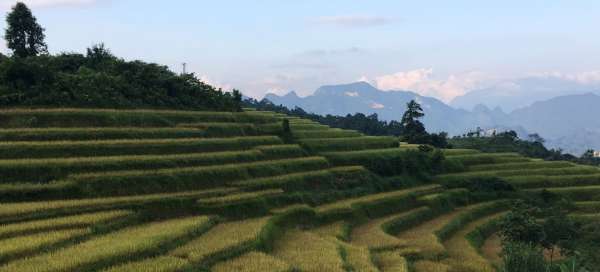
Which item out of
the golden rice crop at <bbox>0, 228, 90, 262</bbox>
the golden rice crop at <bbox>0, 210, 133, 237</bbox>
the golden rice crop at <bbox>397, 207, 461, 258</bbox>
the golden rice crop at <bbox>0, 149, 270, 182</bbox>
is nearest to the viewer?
the golden rice crop at <bbox>0, 228, 90, 262</bbox>

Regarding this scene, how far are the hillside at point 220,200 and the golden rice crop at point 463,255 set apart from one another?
0.34 feet

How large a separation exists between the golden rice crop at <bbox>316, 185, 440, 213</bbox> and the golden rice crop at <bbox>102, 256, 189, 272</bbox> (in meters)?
12.8

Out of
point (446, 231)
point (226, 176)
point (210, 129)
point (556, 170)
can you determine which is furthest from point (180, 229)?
point (556, 170)

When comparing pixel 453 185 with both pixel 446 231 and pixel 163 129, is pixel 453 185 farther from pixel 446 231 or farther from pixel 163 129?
pixel 163 129

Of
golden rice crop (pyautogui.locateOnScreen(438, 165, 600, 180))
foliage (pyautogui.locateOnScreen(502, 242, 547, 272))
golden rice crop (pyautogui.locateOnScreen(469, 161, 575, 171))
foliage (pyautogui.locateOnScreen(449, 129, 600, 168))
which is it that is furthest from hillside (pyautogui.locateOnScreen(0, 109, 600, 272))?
foliage (pyautogui.locateOnScreen(449, 129, 600, 168))

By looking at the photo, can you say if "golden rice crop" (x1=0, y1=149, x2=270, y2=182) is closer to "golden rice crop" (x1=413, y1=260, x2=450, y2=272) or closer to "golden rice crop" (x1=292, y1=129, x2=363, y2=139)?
"golden rice crop" (x1=413, y1=260, x2=450, y2=272)

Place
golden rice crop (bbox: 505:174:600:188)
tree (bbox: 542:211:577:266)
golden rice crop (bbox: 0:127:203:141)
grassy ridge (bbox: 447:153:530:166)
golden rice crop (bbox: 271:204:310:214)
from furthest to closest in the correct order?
grassy ridge (bbox: 447:153:530:166) < golden rice crop (bbox: 505:174:600:188) < tree (bbox: 542:211:577:266) < golden rice crop (bbox: 271:204:310:214) < golden rice crop (bbox: 0:127:203:141)

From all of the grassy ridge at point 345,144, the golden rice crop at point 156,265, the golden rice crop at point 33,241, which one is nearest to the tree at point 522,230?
the grassy ridge at point 345,144

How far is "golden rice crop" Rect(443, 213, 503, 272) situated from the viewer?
859 inches

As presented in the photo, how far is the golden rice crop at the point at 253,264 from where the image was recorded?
16.3 m

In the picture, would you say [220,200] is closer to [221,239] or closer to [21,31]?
[221,239]

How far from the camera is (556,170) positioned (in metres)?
45.2

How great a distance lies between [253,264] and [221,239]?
109 inches

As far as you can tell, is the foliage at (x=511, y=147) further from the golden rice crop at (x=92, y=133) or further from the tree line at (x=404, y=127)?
the golden rice crop at (x=92, y=133)
